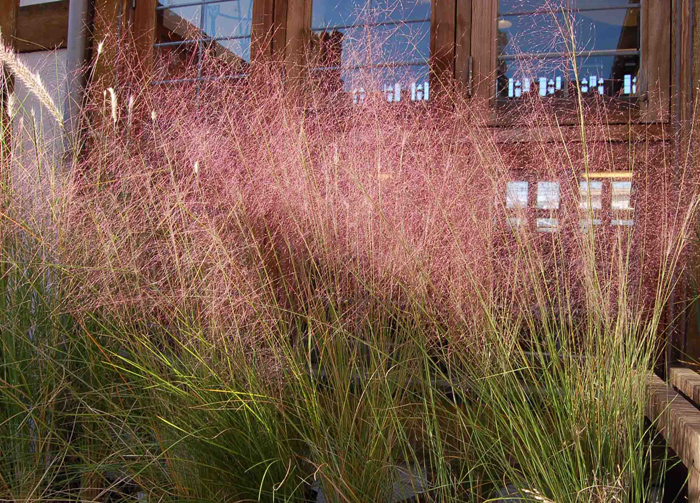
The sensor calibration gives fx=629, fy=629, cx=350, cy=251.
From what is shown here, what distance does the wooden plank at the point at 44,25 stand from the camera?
3414 mm

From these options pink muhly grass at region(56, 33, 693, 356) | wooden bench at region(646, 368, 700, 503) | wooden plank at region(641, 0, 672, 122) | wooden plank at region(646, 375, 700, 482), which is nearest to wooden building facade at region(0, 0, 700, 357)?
wooden plank at region(641, 0, 672, 122)

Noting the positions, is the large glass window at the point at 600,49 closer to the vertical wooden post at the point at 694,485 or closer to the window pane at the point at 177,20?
the window pane at the point at 177,20

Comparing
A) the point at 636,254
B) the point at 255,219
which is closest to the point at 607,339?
the point at 636,254

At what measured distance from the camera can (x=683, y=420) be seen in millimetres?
1202

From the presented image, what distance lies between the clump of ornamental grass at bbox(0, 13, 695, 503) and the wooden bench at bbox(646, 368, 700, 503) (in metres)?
0.09

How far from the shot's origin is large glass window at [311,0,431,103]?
5.39 ft

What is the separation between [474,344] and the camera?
124 cm

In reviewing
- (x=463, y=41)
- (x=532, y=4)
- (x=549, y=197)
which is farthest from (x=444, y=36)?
(x=549, y=197)

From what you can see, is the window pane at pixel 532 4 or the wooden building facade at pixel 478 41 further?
the window pane at pixel 532 4

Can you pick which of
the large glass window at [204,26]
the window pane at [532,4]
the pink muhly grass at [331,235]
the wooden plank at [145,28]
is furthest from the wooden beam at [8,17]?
the window pane at [532,4]

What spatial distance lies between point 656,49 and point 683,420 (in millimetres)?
1803

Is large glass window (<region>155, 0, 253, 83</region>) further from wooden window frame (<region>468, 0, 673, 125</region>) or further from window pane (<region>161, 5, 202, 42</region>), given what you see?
wooden window frame (<region>468, 0, 673, 125</region>)

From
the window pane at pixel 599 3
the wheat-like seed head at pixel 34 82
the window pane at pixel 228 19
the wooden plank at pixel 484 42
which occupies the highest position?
the window pane at pixel 228 19

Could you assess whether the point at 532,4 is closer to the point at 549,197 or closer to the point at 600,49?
the point at 600,49
